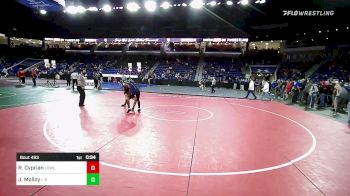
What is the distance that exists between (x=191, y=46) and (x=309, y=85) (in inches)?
1188

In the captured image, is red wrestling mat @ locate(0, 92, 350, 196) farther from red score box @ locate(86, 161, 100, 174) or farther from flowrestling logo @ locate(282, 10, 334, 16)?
flowrestling logo @ locate(282, 10, 334, 16)

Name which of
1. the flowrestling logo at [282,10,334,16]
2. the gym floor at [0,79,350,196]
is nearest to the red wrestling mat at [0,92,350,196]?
the gym floor at [0,79,350,196]

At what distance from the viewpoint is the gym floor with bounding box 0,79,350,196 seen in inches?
195

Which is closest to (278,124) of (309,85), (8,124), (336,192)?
(336,192)

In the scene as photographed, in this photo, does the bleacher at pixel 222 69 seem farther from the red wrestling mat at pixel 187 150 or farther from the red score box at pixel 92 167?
the red score box at pixel 92 167

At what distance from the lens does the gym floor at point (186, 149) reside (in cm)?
496

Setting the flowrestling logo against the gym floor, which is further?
the flowrestling logo

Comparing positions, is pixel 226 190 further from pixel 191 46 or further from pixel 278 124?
pixel 191 46
